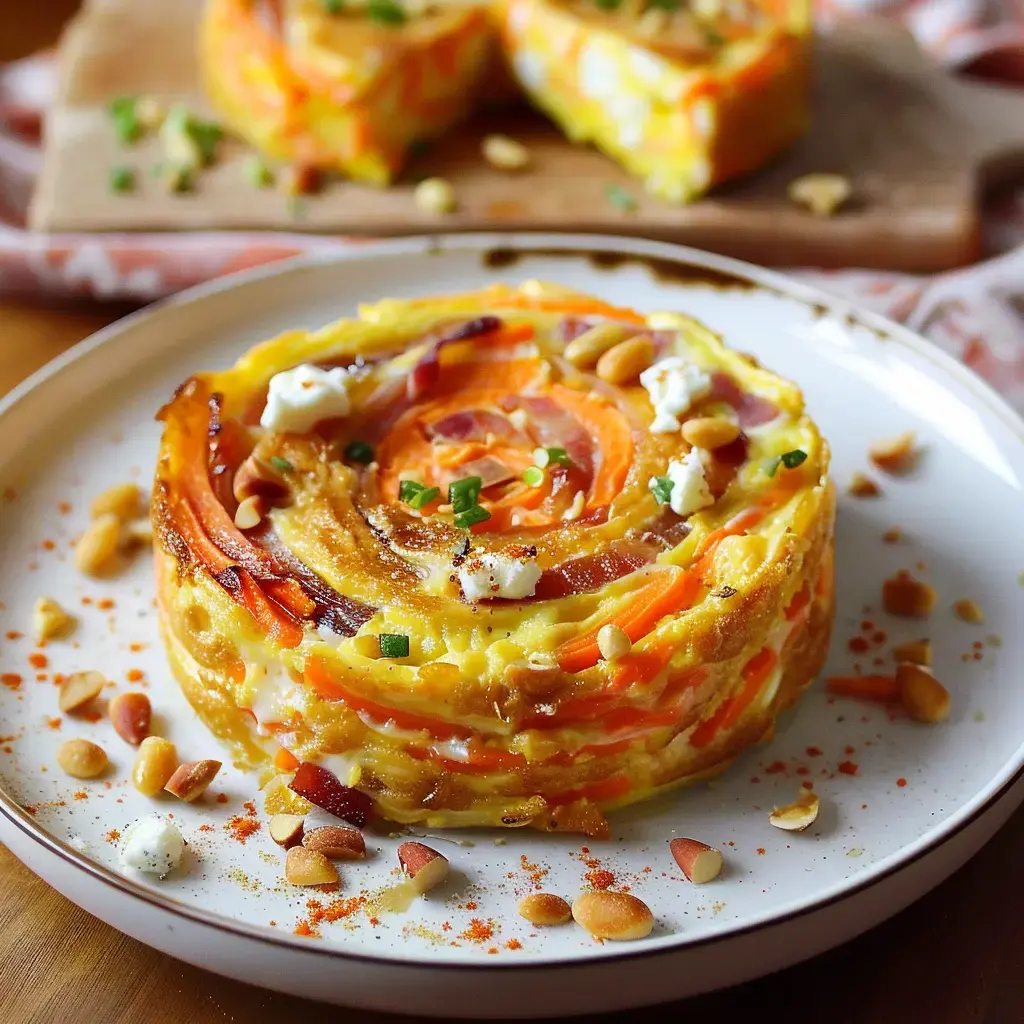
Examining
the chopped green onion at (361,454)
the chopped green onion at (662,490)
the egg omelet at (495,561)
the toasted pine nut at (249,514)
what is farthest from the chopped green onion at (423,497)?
the chopped green onion at (662,490)

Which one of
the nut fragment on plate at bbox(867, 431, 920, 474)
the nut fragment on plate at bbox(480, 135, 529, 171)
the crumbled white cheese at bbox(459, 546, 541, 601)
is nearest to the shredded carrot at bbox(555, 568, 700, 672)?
the crumbled white cheese at bbox(459, 546, 541, 601)

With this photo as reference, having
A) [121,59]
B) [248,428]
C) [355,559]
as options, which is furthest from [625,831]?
[121,59]

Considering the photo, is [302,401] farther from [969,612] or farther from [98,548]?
[969,612]

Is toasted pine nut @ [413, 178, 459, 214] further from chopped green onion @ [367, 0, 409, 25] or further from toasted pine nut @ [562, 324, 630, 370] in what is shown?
toasted pine nut @ [562, 324, 630, 370]

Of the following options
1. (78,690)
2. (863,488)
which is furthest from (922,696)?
(78,690)

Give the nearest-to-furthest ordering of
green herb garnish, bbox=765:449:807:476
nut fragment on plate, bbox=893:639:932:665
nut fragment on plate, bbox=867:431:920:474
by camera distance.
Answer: green herb garnish, bbox=765:449:807:476
nut fragment on plate, bbox=893:639:932:665
nut fragment on plate, bbox=867:431:920:474

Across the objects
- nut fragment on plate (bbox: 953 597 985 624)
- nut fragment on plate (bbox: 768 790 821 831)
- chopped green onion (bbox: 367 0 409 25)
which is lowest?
nut fragment on plate (bbox: 768 790 821 831)

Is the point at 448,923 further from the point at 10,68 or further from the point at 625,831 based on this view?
the point at 10,68


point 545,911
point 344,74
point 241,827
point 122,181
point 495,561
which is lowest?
point 122,181
